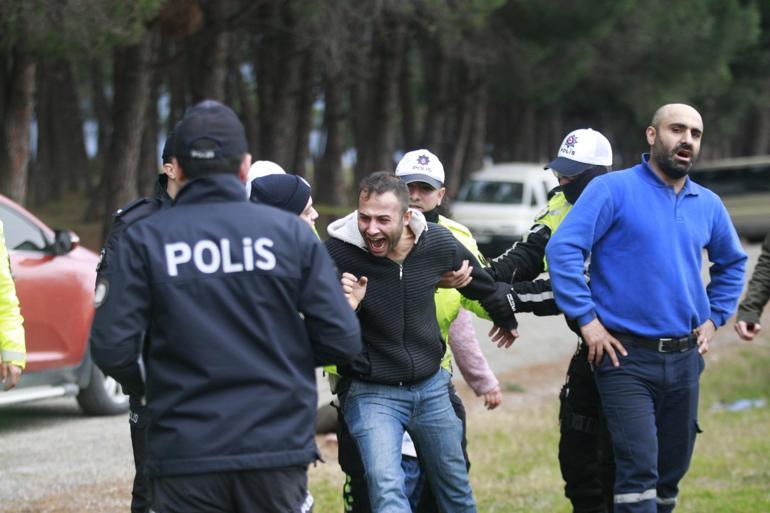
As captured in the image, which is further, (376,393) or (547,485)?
(547,485)

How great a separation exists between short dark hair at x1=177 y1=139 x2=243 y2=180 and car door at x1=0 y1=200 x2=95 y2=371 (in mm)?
5822

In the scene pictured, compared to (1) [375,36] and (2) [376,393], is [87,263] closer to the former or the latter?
(2) [376,393]

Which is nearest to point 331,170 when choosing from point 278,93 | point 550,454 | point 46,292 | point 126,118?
point 278,93

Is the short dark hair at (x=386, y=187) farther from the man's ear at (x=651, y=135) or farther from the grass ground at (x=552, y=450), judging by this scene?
the grass ground at (x=552, y=450)

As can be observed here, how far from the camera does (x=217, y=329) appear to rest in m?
4.16

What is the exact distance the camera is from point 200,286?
4.15 metres

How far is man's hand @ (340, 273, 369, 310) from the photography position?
5.40 m

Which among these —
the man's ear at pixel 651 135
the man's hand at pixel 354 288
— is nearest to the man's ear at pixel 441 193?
the man's ear at pixel 651 135

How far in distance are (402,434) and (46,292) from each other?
4967mm

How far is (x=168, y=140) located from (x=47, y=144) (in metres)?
33.2

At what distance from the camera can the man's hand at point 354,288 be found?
17.7ft

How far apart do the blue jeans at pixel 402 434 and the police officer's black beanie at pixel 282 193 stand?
78 cm

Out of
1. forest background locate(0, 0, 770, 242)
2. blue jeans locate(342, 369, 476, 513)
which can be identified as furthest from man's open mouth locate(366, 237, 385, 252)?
forest background locate(0, 0, 770, 242)

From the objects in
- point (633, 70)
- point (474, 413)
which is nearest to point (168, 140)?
point (474, 413)
